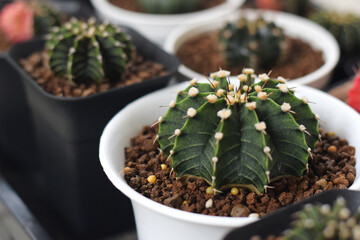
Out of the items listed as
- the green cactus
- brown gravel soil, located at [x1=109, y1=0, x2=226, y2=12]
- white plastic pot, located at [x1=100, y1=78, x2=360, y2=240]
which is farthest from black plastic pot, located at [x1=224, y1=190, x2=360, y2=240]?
brown gravel soil, located at [x1=109, y1=0, x2=226, y2=12]

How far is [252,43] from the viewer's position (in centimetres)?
148

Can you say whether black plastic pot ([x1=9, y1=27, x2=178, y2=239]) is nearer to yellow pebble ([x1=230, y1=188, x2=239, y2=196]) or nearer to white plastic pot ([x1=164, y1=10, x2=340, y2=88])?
white plastic pot ([x1=164, y1=10, x2=340, y2=88])

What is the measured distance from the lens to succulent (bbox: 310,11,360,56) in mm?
1718

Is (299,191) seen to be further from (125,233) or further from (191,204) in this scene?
(125,233)

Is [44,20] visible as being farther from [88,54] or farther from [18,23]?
[88,54]

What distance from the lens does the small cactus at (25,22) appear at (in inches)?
62.6

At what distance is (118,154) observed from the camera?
102 cm

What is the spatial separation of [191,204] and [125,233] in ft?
1.76

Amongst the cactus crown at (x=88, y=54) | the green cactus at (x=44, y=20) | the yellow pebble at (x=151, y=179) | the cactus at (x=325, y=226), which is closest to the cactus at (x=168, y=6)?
the green cactus at (x=44, y=20)

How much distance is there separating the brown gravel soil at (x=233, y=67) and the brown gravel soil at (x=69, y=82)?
0.22 metres

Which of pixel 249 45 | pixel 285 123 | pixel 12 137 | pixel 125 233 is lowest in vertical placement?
pixel 125 233

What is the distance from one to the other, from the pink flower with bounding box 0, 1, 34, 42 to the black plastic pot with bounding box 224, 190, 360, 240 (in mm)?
1184

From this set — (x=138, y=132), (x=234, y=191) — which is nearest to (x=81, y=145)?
(x=138, y=132)

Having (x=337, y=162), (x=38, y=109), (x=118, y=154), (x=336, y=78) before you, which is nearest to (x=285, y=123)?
(x=337, y=162)
